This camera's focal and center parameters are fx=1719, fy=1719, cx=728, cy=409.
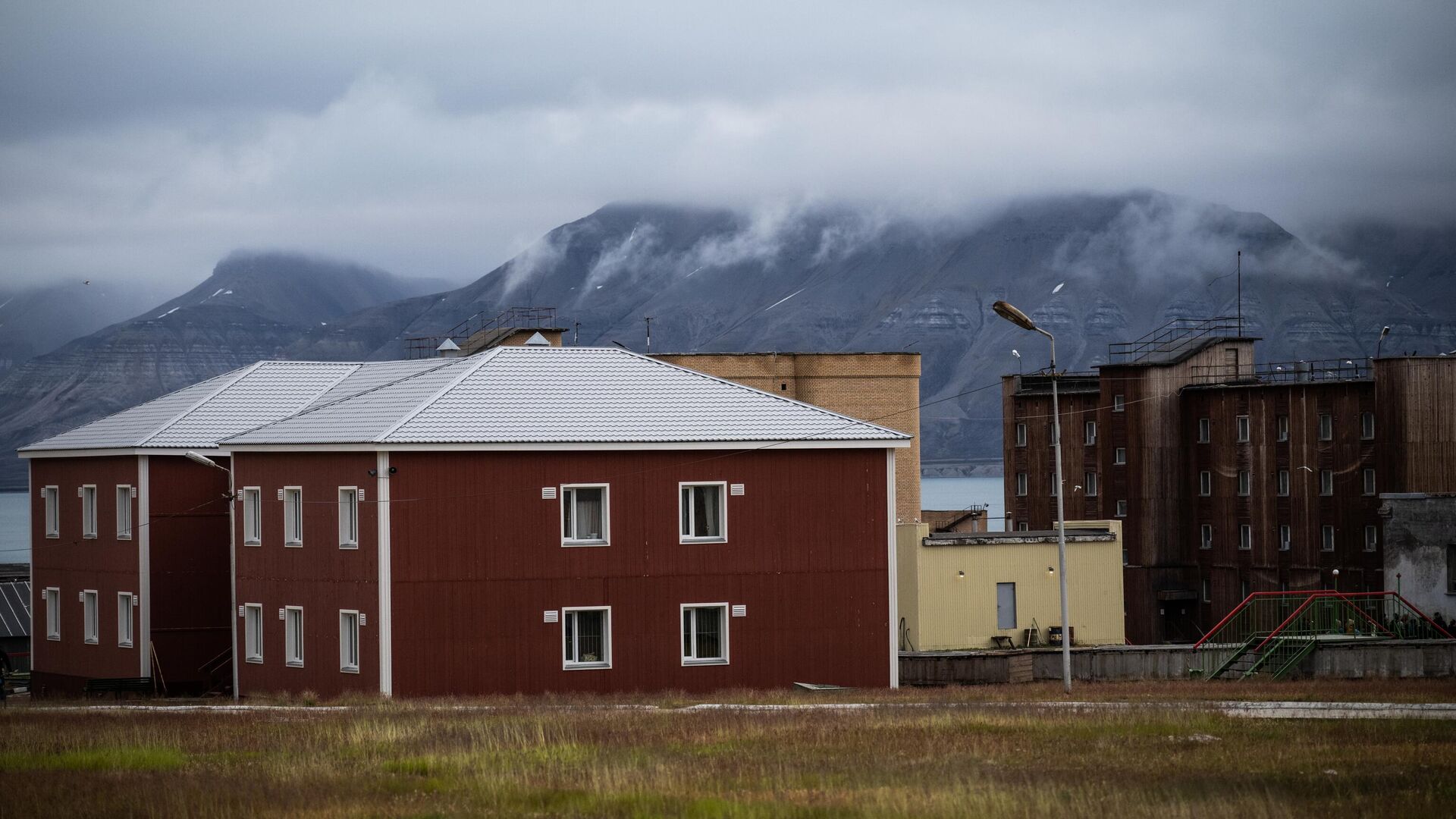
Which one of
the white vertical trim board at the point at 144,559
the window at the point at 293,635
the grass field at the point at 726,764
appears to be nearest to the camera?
the grass field at the point at 726,764

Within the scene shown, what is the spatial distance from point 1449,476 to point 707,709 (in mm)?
63593

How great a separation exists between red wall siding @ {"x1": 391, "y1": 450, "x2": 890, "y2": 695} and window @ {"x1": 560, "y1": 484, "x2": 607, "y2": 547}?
0.21 meters

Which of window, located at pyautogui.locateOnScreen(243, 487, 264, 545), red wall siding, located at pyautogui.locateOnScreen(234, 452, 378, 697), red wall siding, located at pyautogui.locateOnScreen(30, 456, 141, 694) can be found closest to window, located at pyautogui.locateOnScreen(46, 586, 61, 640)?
red wall siding, located at pyautogui.locateOnScreen(30, 456, 141, 694)

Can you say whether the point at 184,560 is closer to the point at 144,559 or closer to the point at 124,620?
the point at 144,559

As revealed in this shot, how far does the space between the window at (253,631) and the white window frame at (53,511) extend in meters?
13.3

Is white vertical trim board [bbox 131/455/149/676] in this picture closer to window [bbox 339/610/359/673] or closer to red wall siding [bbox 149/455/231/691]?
red wall siding [bbox 149/455/231/691]

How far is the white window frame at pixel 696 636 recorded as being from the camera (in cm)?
4278

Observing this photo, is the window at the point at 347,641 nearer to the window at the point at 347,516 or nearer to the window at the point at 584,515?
the window at the point at 347,516

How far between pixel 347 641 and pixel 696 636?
8559 mm

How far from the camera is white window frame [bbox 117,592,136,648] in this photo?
5125 cm

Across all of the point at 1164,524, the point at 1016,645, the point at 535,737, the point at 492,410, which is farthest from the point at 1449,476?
the point at 535,737

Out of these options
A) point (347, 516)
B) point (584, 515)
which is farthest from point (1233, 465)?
point (347, 516)

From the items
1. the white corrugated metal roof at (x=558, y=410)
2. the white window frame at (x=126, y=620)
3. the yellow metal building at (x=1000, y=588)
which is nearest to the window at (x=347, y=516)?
the white corrugated metal roof at (x=558, y=410)

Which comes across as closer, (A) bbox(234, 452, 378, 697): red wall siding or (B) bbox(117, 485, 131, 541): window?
(A) bbox(234, 452, 378, 697): red wall siding
